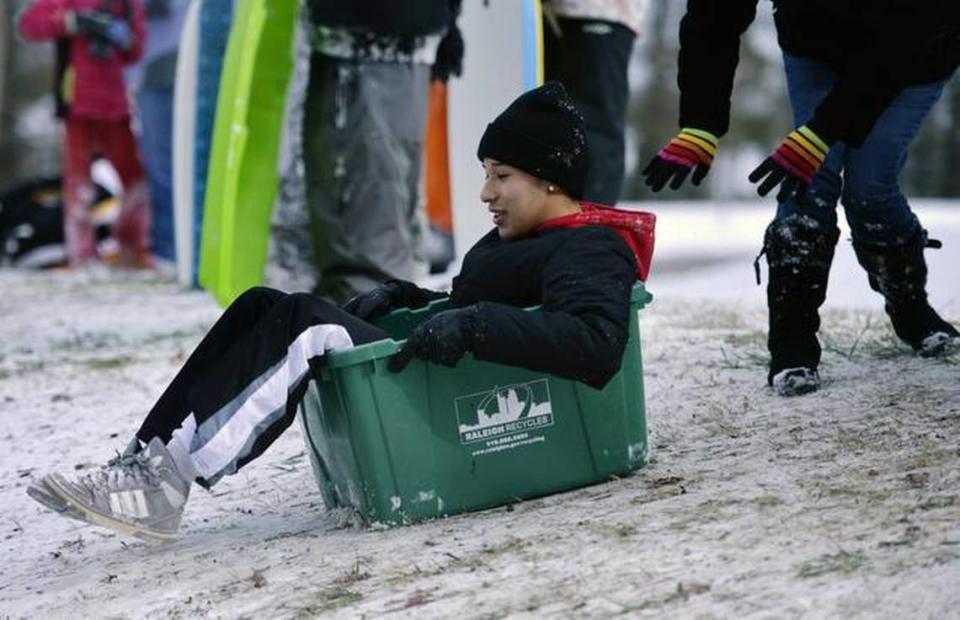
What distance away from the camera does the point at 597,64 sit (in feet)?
19.0

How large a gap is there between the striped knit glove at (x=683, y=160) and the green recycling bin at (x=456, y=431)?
1.74 ft

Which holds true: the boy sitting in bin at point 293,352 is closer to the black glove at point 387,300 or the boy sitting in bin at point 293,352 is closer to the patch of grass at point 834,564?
the black glove at point 387,300

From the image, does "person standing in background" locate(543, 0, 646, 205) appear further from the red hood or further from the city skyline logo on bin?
the city skyline logo on bin

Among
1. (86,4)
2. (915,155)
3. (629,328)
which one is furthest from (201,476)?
(915,155)

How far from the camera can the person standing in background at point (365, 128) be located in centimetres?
568

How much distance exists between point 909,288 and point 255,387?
182cm

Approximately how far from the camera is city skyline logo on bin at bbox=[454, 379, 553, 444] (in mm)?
3031

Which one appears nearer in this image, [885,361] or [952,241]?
[885,361]

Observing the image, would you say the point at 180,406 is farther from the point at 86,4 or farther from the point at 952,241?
the point at 86,4

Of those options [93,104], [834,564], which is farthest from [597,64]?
[93,104]

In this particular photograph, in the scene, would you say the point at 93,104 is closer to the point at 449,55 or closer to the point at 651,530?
the point at 449,55

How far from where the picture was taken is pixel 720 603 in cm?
234

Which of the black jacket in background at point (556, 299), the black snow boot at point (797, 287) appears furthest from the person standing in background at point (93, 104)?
the black jacket in background at point (556, 299)

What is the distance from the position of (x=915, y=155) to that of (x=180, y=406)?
15.0 metres
